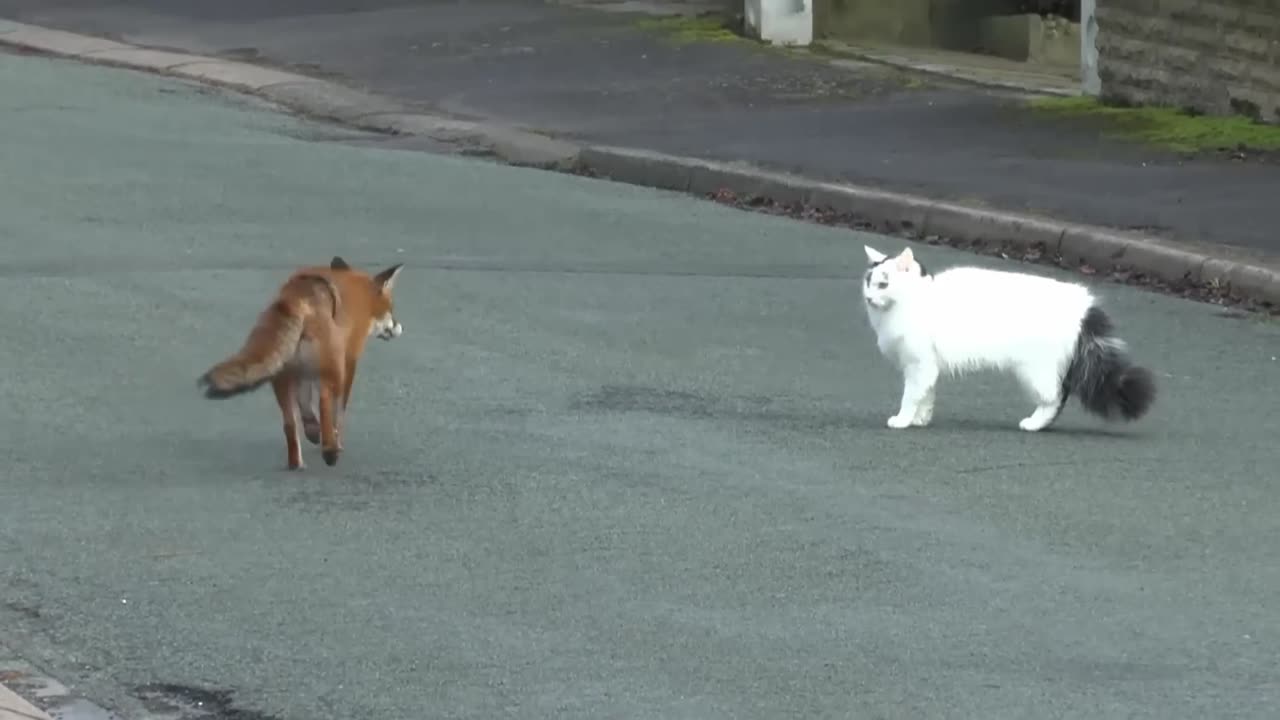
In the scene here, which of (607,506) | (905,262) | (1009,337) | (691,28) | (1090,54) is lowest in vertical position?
(607,506)

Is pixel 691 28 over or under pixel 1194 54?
under

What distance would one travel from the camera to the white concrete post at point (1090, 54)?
65.7 ft

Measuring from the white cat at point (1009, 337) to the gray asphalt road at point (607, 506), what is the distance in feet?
0.69

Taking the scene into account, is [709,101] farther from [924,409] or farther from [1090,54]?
[924,409]

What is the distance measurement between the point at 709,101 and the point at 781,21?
3246mm

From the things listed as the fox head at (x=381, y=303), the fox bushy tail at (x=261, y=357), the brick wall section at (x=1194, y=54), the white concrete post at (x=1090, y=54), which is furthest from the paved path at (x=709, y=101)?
the fox bushy tail at (x=261, y=357)

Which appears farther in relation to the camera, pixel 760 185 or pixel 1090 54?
pixel 1090 54

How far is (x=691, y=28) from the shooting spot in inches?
919

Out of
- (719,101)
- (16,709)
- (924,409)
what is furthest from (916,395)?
(719,101)

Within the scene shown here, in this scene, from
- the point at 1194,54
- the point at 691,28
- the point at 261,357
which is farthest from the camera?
the point at 691,28

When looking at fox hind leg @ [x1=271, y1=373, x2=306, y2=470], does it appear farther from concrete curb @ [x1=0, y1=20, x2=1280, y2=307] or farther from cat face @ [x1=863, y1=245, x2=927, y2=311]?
concrete curb @ [x1=0, y1=20, x2=1280, y2=307]

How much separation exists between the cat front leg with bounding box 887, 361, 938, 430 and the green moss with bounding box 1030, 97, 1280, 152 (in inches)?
303

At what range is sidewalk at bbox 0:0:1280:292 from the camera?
52.0ft

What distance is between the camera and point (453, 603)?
7.78 metres
